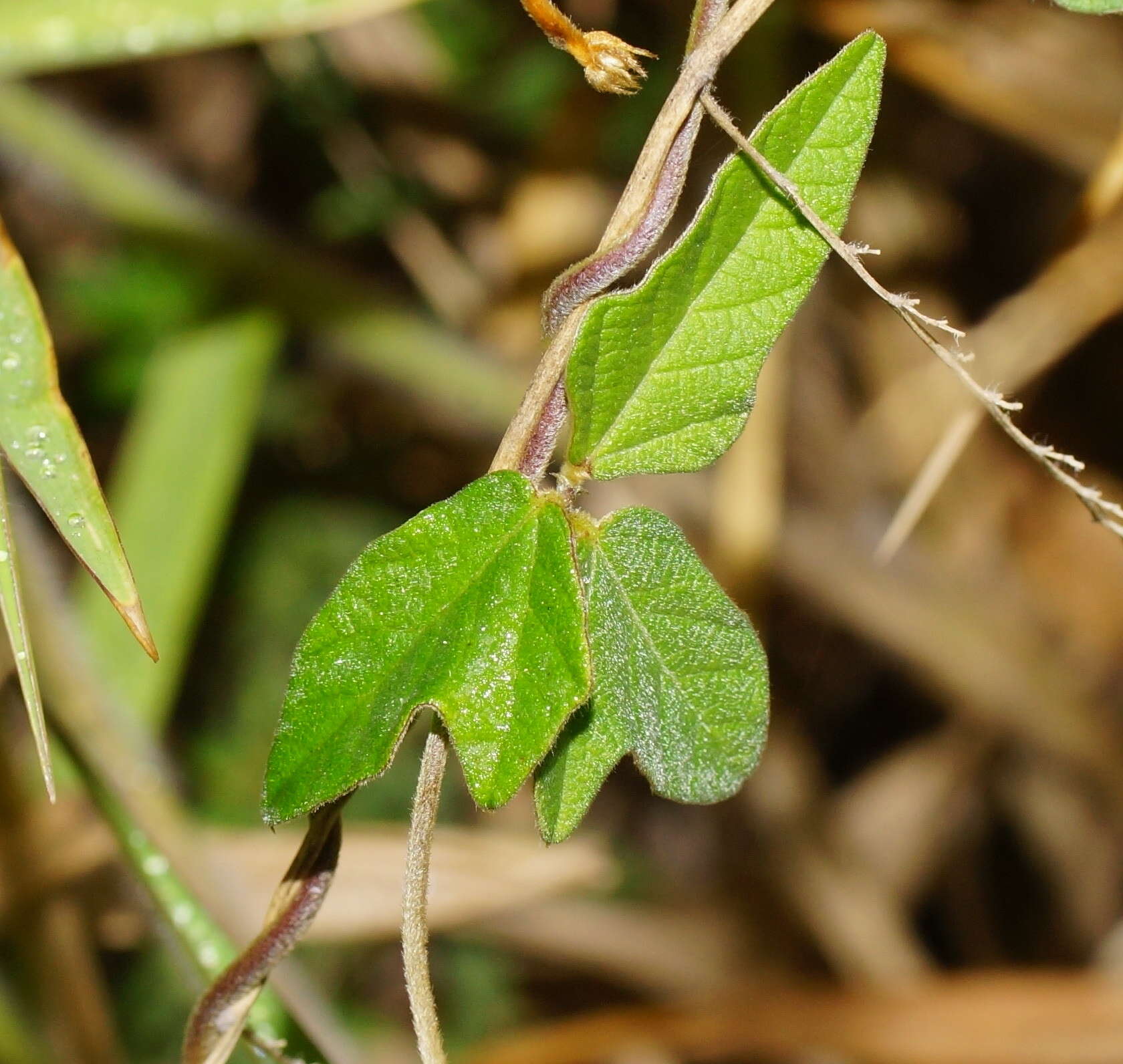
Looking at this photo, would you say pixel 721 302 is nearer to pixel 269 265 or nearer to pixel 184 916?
pixel 184 916

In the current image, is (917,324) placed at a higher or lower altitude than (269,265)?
higher

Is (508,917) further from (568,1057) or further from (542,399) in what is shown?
(542,399)

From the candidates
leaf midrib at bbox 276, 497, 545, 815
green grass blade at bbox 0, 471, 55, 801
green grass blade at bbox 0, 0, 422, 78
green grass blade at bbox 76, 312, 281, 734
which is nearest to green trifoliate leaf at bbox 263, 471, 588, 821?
leaf midrib at bbox 276, 497, 545, 815

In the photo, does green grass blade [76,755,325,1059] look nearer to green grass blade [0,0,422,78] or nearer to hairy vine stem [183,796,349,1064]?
hairy vine stem [183,796,349,1064]

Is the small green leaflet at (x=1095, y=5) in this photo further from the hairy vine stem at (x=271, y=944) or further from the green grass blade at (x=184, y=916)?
the green grass blade at (x=184, y=916)

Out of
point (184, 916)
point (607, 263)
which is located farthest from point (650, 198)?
point (184, 916)

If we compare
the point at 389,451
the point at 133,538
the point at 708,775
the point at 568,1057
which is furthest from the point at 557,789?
the point at 389,451
